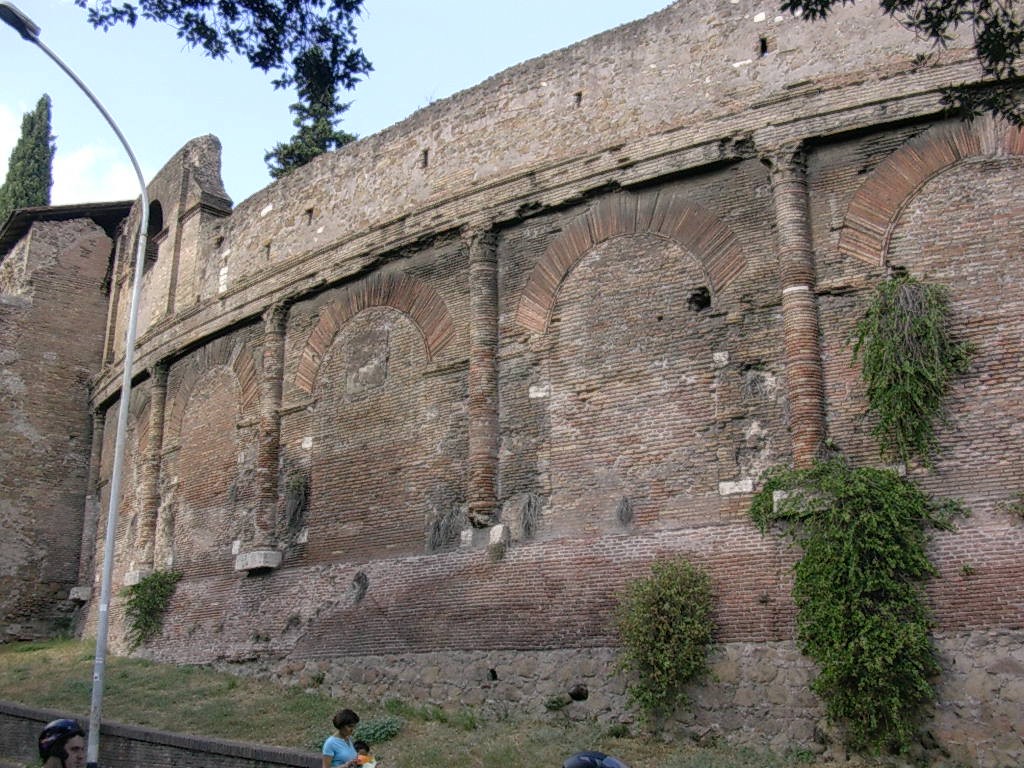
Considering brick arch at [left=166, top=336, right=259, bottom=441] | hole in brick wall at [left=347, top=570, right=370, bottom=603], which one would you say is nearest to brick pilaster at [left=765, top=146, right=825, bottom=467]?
hole in brick wall at [left=347, top=570, right=370, bottom=603]

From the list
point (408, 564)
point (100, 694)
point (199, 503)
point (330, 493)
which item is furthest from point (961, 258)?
point (199, 503)

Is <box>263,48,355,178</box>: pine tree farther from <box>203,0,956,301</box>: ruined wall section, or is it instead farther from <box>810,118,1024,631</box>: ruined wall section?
<box>810,118,1024,631</box>: ruined wall section

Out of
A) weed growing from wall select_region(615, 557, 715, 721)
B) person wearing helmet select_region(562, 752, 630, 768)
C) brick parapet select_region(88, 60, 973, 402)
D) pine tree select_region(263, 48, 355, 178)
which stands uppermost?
pine tree select_region(263, 48, 355, 178)

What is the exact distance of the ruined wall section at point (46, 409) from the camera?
23.7 m

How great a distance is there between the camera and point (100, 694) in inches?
519

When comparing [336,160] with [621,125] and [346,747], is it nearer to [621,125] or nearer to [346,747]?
[621,125]

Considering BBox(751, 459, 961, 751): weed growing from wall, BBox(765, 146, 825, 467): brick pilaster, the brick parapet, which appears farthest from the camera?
the brick parapet

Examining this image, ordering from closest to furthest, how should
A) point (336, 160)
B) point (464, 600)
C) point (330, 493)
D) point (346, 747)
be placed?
point (346, 747) → point (464, 600) → point (330, 493) → point (336, 160)

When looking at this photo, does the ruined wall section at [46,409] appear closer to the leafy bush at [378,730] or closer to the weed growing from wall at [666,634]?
the leafy bush at [378,730]

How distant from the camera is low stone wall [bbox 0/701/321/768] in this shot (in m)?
11.4

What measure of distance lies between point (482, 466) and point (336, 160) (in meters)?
6.79

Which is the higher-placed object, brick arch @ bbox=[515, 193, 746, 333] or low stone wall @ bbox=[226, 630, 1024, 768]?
brick arch @ bbox=[515, 193, 746, 333]

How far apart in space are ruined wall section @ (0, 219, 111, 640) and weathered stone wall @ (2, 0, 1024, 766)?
17.2 ft

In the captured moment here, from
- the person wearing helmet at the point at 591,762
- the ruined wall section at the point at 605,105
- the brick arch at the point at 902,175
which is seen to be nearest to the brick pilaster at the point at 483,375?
the ruined wall section at the point at 605,105
